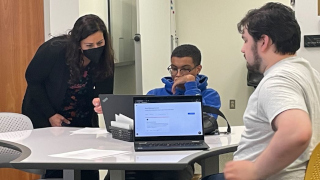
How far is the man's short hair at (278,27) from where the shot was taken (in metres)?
1.38

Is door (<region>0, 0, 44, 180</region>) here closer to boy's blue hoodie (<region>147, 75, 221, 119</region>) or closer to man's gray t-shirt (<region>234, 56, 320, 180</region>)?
boy's blue hoodie (<region>147, 75, 221, 119</region>)

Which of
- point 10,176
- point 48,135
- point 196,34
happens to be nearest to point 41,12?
point 10,176

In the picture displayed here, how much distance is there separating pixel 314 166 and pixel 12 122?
1884 mm

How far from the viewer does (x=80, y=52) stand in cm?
279

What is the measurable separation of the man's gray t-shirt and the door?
256cm

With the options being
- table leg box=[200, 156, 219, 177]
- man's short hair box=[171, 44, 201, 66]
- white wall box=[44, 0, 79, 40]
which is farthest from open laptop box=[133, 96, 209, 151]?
white wall box=[44, 0, 79, 40]

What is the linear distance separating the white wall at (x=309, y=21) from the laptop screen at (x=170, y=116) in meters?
1.58

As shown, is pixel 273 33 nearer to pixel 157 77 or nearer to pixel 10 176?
pixel 10 176

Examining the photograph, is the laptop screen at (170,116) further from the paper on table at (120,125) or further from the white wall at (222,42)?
the white wall at (222,42)

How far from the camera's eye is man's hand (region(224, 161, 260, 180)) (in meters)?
1.26

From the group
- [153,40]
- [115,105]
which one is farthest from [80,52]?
[153,40]

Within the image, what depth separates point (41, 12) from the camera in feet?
A: 12.5

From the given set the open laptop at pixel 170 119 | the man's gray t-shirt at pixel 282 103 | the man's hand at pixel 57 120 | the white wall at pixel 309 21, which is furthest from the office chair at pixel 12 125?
the white wall at pixel 309 21

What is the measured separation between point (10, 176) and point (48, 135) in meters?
1.39
